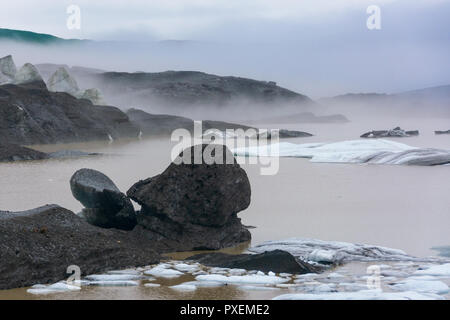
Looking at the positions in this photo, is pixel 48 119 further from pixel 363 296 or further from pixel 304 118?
pixel 304 118

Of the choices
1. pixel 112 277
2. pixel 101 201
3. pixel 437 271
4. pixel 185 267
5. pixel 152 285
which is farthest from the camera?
pixel 101 201

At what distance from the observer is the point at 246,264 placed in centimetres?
717

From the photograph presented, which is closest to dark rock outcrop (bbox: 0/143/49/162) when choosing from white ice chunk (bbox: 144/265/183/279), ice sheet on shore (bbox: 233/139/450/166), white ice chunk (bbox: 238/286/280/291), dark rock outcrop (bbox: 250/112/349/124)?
ice sheet on shore (bbox: 233/139/450/166)

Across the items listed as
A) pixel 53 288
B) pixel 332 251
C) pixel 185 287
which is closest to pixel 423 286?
pixel 332 251

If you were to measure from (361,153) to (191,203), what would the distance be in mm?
13208

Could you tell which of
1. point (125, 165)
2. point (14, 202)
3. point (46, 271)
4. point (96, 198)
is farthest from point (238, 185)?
point (125, 165)

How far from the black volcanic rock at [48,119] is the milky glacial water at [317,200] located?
1289 cm

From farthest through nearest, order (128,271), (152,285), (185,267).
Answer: (185,267), (128,271), (152,285)

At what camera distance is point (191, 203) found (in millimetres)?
8758

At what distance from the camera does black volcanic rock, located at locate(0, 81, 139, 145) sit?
33156 mm

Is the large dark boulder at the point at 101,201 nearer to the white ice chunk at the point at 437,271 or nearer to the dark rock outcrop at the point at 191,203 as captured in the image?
the dark rock outcrop at the point at 191,203

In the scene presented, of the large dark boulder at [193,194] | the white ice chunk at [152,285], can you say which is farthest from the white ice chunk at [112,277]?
the large dark boulder at [193,194]

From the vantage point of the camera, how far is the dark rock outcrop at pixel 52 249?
262 inches

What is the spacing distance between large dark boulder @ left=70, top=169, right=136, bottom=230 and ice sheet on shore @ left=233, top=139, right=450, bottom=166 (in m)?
12.0
